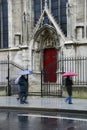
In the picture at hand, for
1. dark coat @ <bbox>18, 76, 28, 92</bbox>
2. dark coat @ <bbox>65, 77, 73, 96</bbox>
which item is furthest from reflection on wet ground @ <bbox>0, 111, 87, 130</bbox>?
dark coat @ <bbox>18, 76, 28, 92</bbox>

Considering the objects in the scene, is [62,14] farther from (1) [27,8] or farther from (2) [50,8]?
(1) [27,8]

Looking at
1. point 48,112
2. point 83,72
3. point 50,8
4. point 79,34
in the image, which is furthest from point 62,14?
point 48,112

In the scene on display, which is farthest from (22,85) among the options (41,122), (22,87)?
(41,122)

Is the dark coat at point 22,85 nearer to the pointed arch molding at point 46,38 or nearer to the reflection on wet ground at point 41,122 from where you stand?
the reflection on wet ground at point 41,122

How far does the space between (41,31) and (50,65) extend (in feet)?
8.28

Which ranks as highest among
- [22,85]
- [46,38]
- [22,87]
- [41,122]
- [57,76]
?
[46,38]

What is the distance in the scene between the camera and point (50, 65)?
2678cm

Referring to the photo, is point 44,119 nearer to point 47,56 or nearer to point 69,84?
point 69,84

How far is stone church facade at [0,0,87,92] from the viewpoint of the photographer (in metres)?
25.1

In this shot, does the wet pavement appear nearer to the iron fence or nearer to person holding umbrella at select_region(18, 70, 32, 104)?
person holding umbrella at select_region(18, 70, 32, 104)

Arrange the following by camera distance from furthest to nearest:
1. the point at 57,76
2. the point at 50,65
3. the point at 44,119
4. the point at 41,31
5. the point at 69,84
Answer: the point at 41,31
the point at 50,65
the point at 57,76
the point at 69,84
the point at 44,119

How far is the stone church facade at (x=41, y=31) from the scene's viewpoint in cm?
2511

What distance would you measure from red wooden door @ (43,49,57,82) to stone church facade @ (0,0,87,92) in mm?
93

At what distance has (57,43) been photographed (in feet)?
86.2
